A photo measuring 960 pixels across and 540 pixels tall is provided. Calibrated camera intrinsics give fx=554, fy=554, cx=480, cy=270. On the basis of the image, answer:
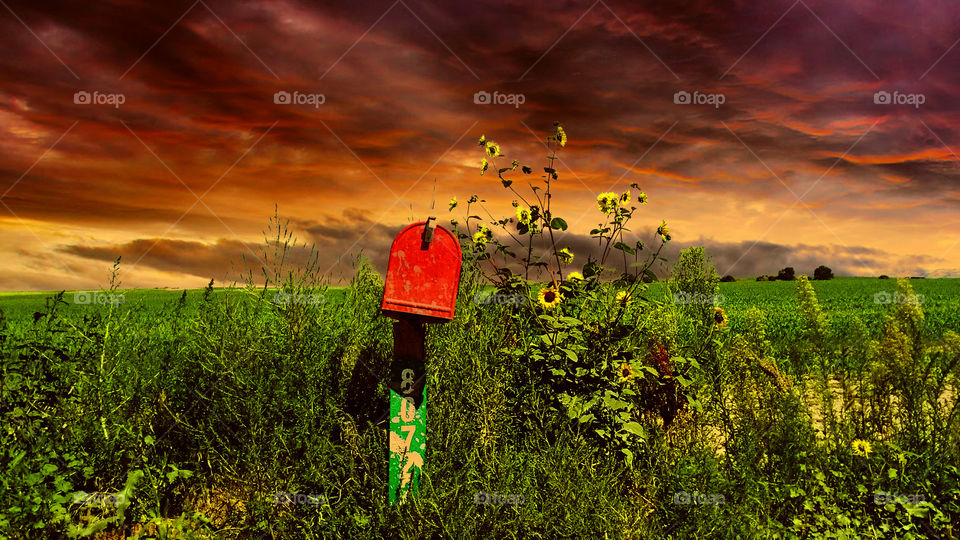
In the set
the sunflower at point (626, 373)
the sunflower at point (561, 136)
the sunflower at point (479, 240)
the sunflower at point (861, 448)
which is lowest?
the sunflower at point (861, 448)

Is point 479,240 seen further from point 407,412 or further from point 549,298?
point 407,412

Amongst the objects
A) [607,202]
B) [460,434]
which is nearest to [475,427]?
[460,434]

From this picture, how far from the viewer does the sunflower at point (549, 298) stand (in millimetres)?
4242

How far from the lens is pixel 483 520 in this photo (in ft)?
9.49

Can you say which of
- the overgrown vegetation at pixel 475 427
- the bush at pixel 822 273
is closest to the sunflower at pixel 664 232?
the overgrown vegetation at pixel 475 427

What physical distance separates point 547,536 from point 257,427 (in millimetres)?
1976

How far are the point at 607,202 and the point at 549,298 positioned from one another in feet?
3.02

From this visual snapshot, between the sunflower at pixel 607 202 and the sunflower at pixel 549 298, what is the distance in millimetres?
790

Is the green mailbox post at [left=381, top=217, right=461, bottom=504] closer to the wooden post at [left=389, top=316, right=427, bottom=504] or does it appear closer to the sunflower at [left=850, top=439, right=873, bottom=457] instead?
the wooden post at [left=389, top=316, right=427, bottom=504]

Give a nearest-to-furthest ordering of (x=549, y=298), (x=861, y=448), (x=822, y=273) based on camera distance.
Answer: (x=861, y=448), (x=549, y=298), (x=822, y=273)

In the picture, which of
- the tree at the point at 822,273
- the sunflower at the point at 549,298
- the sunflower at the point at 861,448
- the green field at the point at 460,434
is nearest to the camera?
the green field at the point at 460,434

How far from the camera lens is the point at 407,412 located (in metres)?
3.31

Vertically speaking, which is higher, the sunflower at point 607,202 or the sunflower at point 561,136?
the sunflower at point 561,136

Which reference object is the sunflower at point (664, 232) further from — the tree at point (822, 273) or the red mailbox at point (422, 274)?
the tree at point (822, 273)
